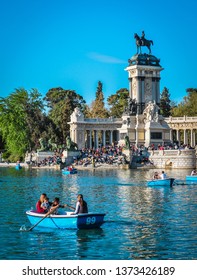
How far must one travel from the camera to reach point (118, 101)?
370ft

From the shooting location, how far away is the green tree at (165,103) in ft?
358

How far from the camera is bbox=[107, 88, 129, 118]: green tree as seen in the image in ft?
358

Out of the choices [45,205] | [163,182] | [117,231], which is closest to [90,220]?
[117,231]

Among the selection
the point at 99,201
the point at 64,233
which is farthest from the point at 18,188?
the point at 64,233

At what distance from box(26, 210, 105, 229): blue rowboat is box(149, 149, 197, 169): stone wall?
4933 centimetres

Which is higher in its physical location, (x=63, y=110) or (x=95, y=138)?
(x=63, y=110)

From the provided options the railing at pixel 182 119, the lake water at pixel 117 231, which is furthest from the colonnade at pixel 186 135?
the lake water at pixel 117 231

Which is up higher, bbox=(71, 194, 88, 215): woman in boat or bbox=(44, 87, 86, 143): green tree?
bbox=(44, 87, 86, 143): green tree

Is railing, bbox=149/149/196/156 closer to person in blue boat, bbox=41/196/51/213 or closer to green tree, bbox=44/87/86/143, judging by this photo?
green tree, bbox=44/87/86/143

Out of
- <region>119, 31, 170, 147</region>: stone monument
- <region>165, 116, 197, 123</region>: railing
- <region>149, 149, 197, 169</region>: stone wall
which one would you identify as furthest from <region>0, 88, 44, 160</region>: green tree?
<region>149, 149, 197, 169</region>: stone wall

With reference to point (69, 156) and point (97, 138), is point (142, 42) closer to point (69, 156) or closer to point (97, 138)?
point (97, 138)

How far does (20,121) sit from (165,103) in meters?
29.5

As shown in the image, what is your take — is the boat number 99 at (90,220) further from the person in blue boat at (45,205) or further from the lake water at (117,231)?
the person in blue boat at (45,205)
